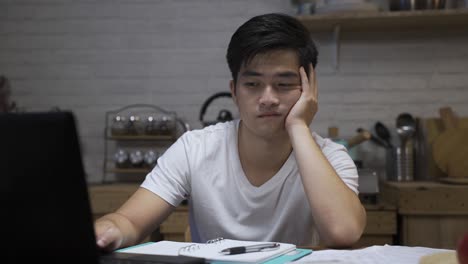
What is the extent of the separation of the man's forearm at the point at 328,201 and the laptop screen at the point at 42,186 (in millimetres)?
838

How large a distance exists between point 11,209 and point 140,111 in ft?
8.82

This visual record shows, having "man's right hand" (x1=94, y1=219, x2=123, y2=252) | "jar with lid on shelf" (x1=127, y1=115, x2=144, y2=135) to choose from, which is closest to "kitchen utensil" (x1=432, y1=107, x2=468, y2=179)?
"jar with lid on shelf" (x1=127, y1=115, x2=144, y2=135)

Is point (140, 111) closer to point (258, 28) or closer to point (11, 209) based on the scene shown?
point (258, 28)

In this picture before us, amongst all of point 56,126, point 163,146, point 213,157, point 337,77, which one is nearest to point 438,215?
point 337,77

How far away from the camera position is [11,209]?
661 mm

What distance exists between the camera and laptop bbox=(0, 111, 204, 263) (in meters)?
0.65

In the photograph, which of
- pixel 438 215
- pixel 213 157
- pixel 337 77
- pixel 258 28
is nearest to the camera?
pixel 258 28

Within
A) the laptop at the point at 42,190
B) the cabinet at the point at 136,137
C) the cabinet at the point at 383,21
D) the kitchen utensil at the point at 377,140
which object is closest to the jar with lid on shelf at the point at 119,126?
the cabinet at the point at 136,137

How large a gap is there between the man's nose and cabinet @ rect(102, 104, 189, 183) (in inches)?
62.2

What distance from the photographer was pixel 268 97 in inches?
62.9

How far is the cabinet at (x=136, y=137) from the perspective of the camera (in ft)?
10.2

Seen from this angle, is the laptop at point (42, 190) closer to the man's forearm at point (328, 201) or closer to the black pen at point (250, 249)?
the black pen at point (250, 249)

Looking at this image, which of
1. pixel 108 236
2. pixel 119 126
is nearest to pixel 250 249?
pixel 108 236

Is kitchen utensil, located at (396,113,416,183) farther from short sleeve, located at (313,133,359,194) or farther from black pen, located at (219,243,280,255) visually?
black pen, located at (219,243,280,255)
